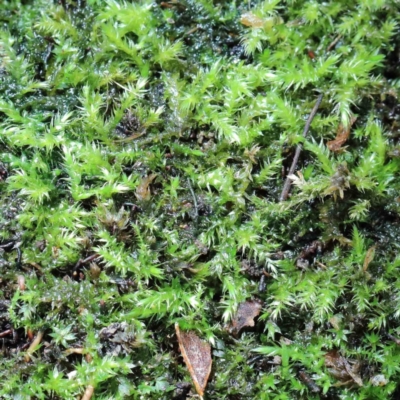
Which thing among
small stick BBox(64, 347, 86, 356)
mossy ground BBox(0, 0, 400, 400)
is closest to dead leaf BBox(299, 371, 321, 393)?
mossy ground BBox(0, 0, 400, 400)

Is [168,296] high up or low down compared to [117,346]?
up

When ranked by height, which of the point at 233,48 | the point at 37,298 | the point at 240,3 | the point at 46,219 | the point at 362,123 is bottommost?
the point at 37,298

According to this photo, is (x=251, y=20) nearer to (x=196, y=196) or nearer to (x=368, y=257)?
(x=196, y=196)

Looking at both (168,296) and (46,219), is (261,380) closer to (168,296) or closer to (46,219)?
(168,296)

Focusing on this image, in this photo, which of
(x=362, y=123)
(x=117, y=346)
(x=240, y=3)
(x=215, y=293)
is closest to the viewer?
(x=117, y=346)

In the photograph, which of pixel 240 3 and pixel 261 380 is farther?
pixel 240 3

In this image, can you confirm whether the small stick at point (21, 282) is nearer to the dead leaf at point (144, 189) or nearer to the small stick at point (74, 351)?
the small stick at point (74, 351)

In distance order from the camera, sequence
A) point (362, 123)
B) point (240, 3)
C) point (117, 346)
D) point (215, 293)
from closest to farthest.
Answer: point (117, 346), point (215, 293), point (362, 123), point (240, 3)

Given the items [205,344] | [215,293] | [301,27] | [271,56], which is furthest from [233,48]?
[205,344]
